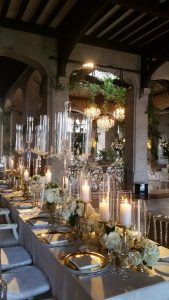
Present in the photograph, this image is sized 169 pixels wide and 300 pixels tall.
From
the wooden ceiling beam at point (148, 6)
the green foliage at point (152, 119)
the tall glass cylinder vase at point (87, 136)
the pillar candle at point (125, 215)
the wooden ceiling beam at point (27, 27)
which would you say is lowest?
the pillar candle at point (125, 215)

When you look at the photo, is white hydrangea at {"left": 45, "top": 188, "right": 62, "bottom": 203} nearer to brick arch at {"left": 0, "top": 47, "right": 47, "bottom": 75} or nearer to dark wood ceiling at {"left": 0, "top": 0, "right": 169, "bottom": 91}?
dark wood ceiling at {"left": 0, "top": 0, "right": 169, "bottom": 91}

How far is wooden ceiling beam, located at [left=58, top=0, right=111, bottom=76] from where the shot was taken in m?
5.41

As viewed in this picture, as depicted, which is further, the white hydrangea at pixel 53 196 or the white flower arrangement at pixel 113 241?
the white hydrangea at pixel 53 196

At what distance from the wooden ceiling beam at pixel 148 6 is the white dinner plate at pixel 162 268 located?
14.5 feet

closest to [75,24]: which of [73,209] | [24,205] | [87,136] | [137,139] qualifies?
[87,136]

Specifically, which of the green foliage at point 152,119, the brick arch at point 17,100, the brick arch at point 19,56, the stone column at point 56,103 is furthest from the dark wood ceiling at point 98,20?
the brick arch at point 17,100

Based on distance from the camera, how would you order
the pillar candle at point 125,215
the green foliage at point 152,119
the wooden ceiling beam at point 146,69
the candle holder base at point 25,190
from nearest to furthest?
the pillar candle at point 125,215 → the candle holder base at point 25,190 → the wooden ceiling beam at point 146,69 → the green foliage at point 152,119

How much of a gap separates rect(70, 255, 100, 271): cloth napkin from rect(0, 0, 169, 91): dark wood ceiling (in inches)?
174

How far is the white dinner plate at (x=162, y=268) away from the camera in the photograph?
191cm

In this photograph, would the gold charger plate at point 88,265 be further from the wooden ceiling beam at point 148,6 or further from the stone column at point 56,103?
the stone column at point 56,103

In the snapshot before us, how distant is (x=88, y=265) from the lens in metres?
1.96

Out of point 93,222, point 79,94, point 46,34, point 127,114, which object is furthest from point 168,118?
point 93,222

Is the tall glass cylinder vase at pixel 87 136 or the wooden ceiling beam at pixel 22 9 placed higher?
the wooden ceiling beam at pixel 22 9

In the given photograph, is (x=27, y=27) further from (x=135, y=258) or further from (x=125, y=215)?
(x=135, y=258)
